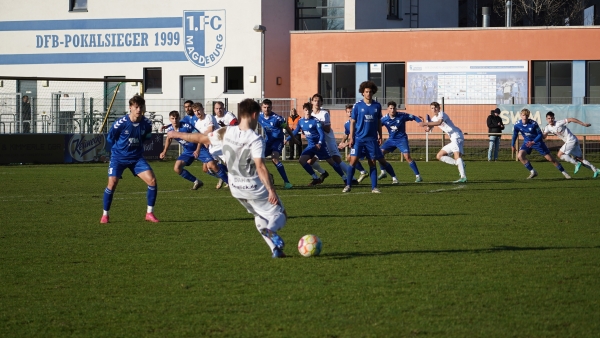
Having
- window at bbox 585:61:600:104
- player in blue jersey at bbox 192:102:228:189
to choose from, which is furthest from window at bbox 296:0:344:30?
player in blue jersey at bbox 192:102:228:189

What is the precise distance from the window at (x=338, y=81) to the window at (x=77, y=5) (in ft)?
40.3

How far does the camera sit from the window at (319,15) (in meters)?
40.3

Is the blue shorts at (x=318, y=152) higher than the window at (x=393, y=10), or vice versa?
the window at (x=393, y=10)

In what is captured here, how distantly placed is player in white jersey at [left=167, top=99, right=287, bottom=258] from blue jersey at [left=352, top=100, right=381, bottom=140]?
25.2 feet

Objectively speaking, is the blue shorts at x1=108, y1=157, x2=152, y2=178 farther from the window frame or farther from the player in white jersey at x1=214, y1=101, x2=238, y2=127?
the window frame

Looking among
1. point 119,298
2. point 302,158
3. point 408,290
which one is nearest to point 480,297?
point 408,290

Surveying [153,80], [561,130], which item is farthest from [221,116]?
[153,80]

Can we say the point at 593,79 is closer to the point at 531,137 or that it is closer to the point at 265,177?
the point at 531,137

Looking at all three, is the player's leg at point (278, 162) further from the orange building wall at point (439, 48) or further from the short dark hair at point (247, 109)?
the orange building wall at point (439, 48)

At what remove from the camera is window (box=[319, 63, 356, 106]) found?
124ft

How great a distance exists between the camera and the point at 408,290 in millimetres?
7230

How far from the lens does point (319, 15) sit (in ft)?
134

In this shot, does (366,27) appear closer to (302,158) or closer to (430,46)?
(430,46)

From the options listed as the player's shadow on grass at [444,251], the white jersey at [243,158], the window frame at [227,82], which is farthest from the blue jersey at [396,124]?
the window frame at [227,82]
